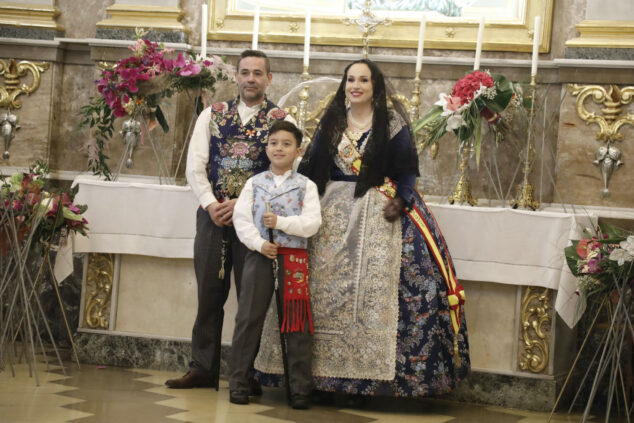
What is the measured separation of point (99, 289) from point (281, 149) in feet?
4.98

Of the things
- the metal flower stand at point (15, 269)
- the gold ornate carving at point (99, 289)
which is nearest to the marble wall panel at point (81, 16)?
the gold ornate carving at point (99, 289)

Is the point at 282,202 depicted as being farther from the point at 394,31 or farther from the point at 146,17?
the point at 146,17

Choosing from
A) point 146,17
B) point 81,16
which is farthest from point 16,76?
point 146,17

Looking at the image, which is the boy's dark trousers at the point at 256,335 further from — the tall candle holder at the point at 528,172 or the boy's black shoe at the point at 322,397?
the tall candle holder at the point at 528,172

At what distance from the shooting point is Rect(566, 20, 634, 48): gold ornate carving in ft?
17.1

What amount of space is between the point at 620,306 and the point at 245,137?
176 centimetres

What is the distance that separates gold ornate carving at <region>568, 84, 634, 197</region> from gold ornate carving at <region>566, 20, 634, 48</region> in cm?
24

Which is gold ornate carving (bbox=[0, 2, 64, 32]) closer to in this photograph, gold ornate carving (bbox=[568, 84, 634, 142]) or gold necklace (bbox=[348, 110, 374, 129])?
gold necklace (bbox=[348, 110, 374, 129])

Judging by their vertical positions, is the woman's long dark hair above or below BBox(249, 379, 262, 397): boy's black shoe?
above

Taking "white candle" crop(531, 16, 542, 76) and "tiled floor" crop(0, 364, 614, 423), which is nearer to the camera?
"tiled floor" crop(0, 364, 614, 423)

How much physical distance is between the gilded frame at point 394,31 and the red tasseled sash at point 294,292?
190 centimetres

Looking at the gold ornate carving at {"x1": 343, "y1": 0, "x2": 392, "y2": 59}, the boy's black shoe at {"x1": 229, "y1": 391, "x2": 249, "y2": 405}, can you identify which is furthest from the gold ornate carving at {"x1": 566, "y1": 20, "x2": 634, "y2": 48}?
the boy's black shoe at {"x1": 229, "y1": 391, "x2": 249, "y2": 405}

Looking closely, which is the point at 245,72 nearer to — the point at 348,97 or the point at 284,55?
the point at 348,97

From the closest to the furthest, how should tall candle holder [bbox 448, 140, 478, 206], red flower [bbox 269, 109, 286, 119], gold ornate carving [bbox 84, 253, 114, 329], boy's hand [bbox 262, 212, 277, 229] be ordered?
boy's hand [bbox 262, 212, 277, 229] < red flower [bbox 269, 109, 286, 119] < tall candle holder [bbox 448, 140, 478, 206] < gold ornate carving [bbox 84, 253, 114, 329]
